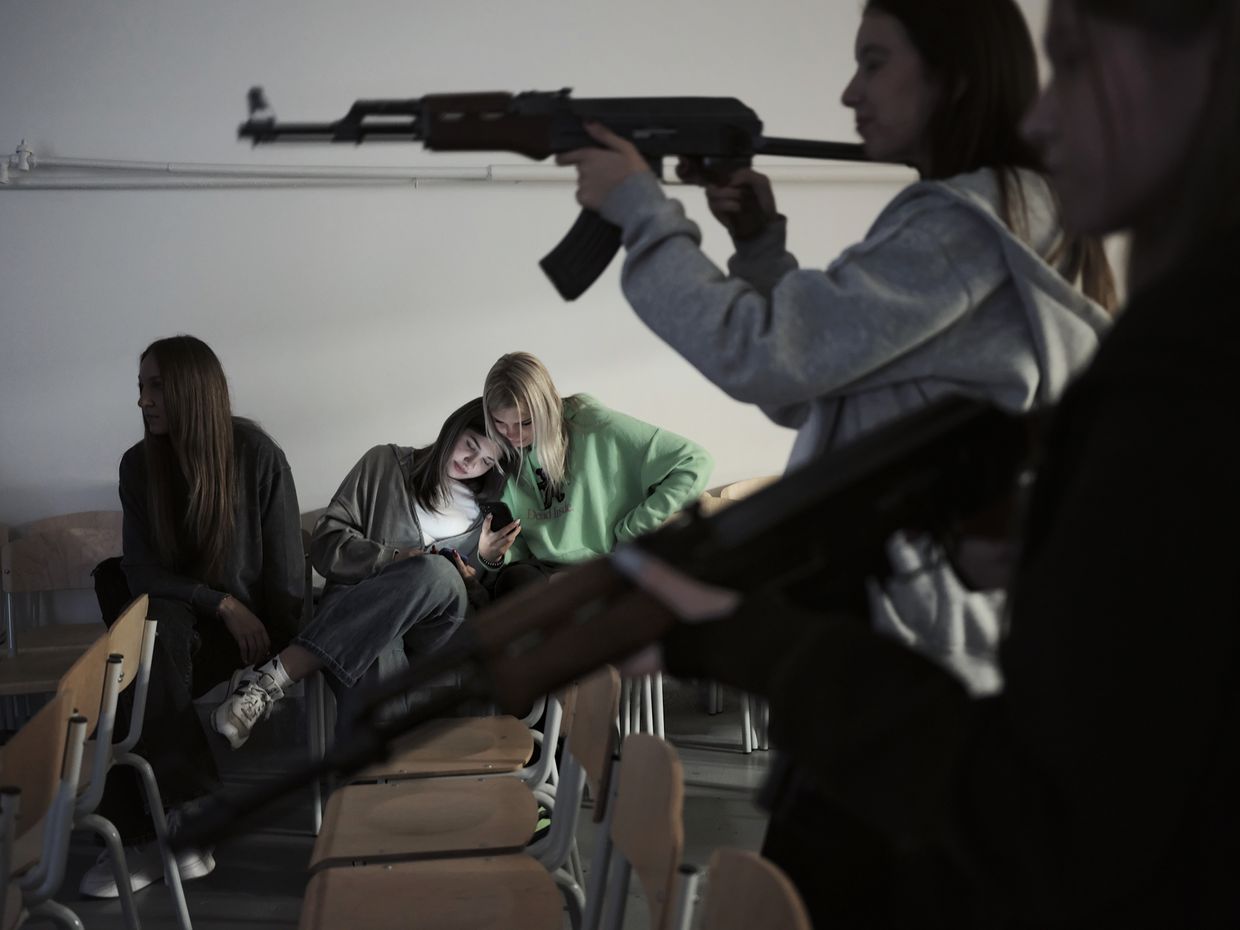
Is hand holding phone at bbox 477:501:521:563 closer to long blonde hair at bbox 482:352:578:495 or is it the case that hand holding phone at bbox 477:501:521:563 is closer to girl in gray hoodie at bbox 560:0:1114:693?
long blonde hair at bbox 482:352:578:495

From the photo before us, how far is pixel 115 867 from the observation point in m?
2.28

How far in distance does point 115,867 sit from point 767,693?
2016 millimetres

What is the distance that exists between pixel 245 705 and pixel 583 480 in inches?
49.7

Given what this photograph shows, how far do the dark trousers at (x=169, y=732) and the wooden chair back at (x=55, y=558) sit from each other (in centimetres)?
75

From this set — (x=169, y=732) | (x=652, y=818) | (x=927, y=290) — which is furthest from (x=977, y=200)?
(x=169, y=732)

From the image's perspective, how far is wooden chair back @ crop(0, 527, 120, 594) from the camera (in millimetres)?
3881

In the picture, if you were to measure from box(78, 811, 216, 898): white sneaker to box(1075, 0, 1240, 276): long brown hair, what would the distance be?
9.50 feet

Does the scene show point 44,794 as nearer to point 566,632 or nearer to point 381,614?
point 566,632

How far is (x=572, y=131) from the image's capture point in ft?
4.25

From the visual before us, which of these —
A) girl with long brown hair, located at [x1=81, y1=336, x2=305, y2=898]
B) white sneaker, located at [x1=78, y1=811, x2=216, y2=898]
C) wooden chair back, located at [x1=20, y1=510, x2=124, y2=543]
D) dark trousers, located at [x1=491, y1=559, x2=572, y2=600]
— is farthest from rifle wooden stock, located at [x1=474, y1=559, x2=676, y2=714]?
wooden chair back, located at [x1=20, y1=510, x2=124, y2=543]

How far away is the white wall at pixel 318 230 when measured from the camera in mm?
4074

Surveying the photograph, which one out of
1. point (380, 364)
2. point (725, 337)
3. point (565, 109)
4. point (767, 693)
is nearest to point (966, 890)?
point (767, 693)

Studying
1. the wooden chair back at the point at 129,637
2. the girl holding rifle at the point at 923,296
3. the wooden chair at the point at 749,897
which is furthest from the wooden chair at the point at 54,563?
the girl holding rifle at the point at 923,296

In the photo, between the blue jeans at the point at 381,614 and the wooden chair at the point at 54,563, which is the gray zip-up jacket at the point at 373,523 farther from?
the wooden chair at the point at 54,563
